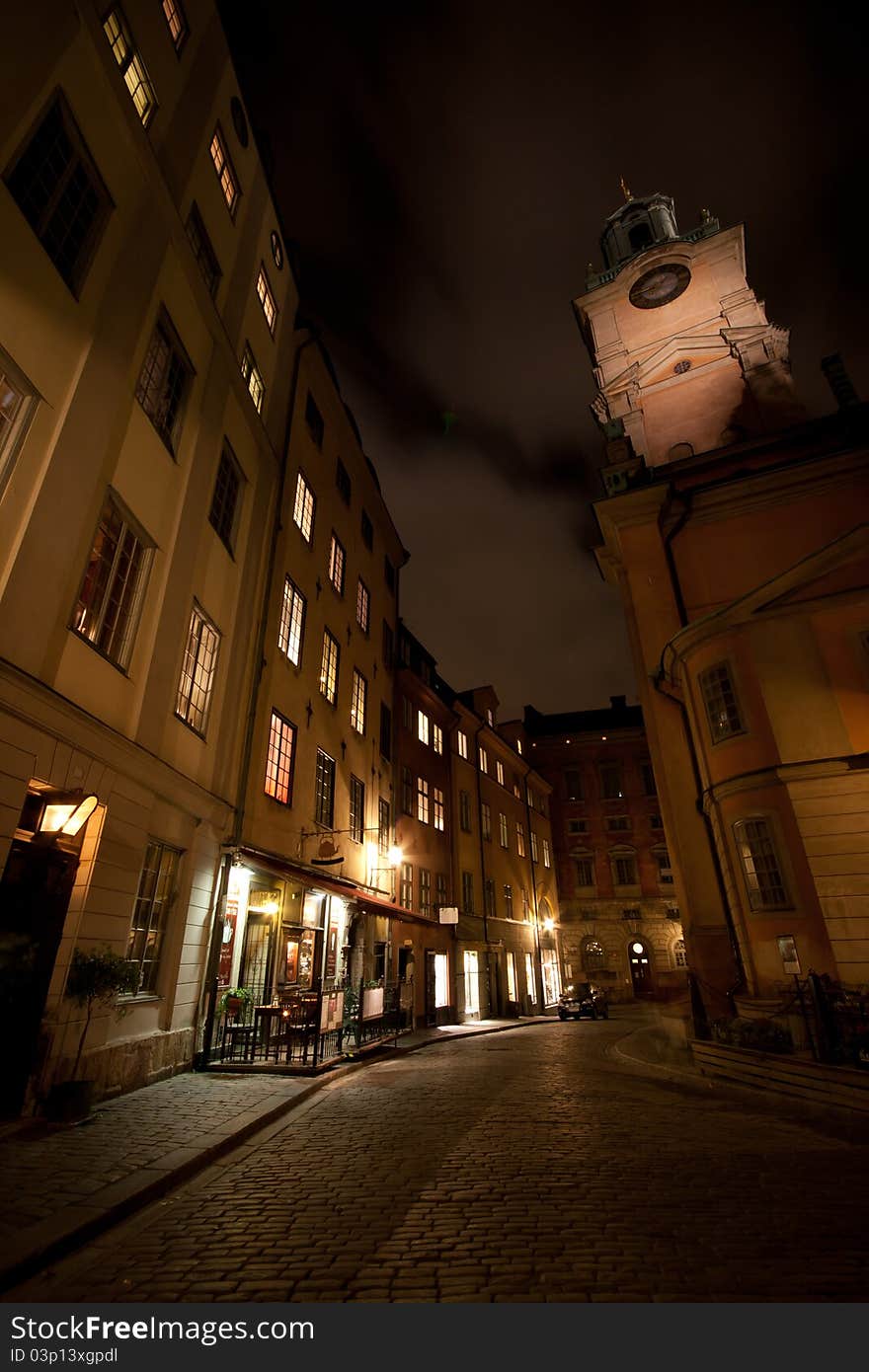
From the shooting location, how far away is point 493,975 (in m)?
28.4

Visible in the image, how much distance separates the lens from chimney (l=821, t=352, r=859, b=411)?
2248cm

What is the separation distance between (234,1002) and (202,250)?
15477 mm

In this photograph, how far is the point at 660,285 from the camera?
34.8m

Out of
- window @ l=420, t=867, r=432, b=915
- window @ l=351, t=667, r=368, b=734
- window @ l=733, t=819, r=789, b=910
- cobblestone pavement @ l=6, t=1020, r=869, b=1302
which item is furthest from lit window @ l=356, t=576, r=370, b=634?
cobblestone pavement @ l=6, t=1020, r=869, b=1302

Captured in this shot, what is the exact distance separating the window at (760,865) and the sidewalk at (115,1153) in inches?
388

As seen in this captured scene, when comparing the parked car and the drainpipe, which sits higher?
the drainpipe

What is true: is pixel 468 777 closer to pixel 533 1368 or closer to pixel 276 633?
pixel 276 633

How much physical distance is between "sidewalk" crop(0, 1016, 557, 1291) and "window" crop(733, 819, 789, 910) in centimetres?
985

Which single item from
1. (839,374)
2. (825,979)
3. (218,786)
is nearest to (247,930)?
(218,786)

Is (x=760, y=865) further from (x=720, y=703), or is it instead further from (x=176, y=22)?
(x=176, y=22)

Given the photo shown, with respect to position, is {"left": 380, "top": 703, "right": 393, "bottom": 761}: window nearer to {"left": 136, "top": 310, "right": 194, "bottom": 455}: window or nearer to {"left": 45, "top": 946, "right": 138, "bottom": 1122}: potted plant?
{"left": 136, "top": 310, "right": 194, "bottom": 455}: window

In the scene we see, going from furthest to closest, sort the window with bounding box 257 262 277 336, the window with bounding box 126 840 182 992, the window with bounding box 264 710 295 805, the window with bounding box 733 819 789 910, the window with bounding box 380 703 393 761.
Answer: the window with bounding box 380 703 393 761, the window with bounding box 257 262 277 336, the window with bounding box 264 710 295 805, the window with bounding box 733 819 789 910, the window with bounding box 126 840 182 992

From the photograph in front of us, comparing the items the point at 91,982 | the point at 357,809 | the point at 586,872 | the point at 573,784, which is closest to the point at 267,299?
the point at 357,809

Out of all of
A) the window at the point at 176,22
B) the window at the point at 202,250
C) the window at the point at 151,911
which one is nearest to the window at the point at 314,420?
the window at the point at 202,250
